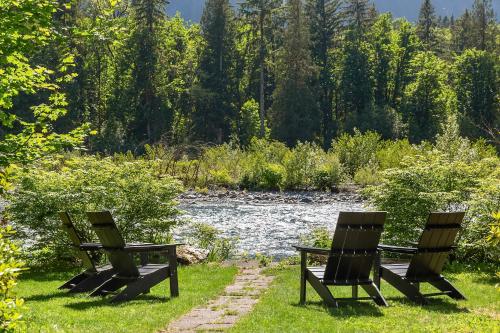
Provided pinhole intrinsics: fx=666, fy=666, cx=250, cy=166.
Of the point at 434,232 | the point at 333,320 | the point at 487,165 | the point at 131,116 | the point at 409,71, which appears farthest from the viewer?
the point at 409,71

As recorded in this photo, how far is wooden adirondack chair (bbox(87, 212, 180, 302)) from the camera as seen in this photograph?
26.2 ft

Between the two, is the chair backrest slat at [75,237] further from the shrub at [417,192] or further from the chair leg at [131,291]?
the shrub at [417,192]

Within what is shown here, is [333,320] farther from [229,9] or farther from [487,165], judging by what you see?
[229,9]

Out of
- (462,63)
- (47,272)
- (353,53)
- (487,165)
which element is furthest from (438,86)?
(47,272)

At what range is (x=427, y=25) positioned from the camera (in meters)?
71.4

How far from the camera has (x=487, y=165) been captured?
13055 mm

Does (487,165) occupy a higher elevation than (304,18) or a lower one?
lower

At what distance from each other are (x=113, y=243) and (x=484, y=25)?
6390cm

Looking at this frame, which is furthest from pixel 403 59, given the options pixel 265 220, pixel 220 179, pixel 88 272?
pixel 88 272

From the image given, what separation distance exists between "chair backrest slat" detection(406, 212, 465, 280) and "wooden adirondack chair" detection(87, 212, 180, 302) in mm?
3064

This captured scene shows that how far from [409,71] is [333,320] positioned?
193 feet

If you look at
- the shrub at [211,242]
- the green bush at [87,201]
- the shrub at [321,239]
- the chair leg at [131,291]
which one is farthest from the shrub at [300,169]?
the chair leg at [131,291]

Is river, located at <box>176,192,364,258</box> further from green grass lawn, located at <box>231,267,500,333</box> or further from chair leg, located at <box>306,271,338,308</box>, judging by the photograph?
chair leg, located at <box>306,271,338,308</box>

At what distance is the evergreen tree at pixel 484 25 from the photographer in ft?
211
